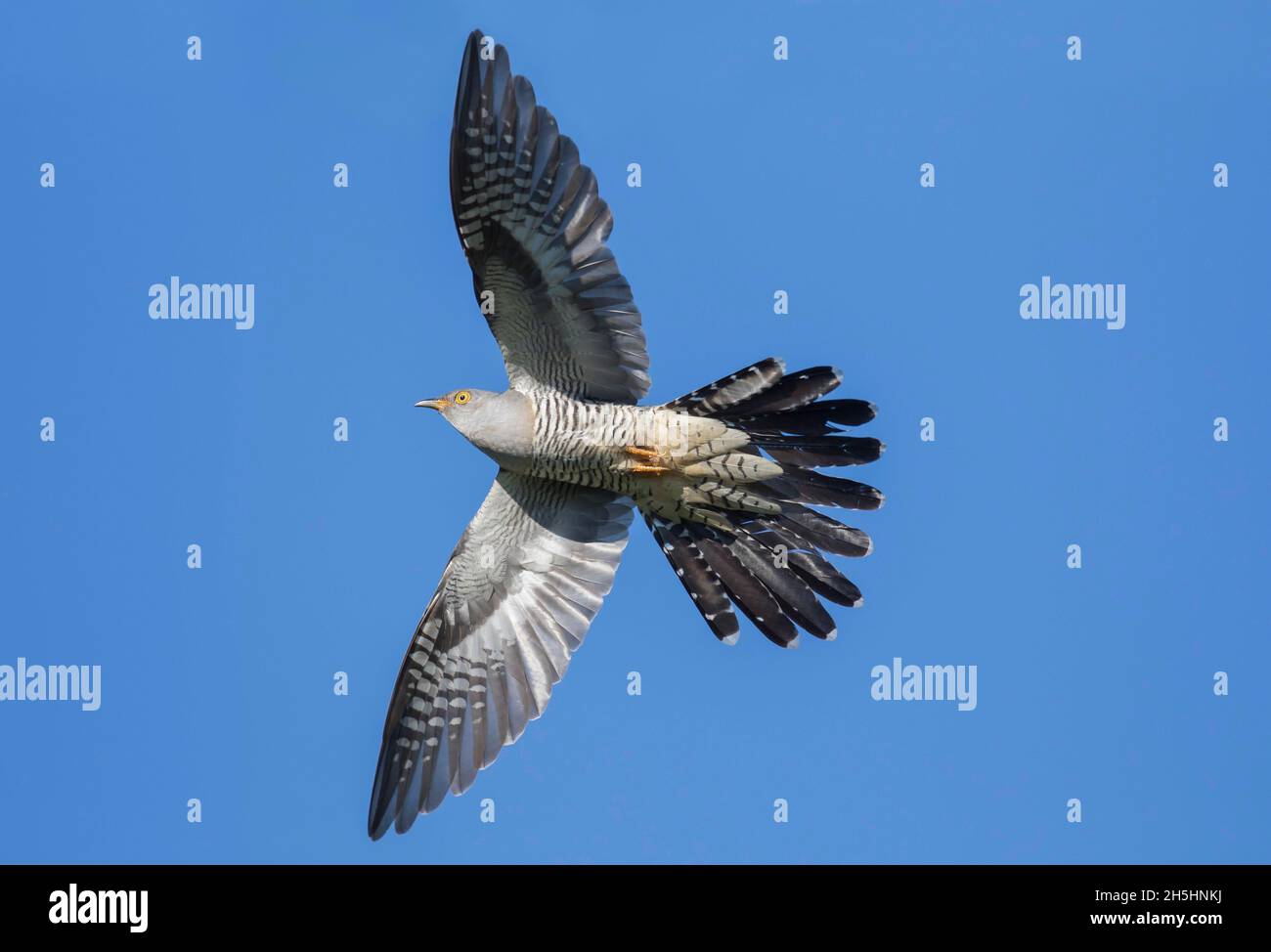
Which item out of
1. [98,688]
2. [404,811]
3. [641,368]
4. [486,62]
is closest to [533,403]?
[641,368]

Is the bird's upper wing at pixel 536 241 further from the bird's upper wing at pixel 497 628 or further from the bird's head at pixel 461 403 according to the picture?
the bird's upper wing at pixel 497 628

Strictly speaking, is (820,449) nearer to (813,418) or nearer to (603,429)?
(813,418)

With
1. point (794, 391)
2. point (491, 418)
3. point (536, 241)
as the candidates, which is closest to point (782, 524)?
point (794, 391)

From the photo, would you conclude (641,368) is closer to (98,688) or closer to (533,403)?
(533,403)

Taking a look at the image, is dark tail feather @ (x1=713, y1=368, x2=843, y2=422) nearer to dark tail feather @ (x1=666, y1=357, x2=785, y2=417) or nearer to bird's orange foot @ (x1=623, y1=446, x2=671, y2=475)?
dark tail feather @ (x1=666, y1=357, x2=785, y2=417)

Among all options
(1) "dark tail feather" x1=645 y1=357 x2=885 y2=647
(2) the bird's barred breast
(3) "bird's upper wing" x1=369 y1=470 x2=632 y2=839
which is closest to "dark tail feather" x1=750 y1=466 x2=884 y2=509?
(1) "dark tail feather" x1=645 y1=357 x2=885 y2=647

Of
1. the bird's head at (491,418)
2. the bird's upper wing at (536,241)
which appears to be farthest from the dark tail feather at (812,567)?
the bird's head at (491,418)
